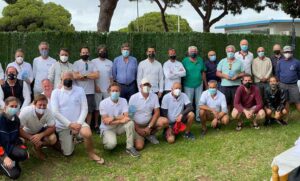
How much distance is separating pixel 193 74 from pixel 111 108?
282 cm

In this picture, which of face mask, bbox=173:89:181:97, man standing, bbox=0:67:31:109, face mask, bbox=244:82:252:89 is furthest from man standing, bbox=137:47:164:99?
man standing, bbox=0:67:31:109

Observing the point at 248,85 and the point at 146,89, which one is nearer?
the point at 146,89

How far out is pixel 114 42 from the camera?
11891 millimetres

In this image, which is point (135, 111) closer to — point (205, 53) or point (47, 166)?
point (47, 166)

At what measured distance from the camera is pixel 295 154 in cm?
463

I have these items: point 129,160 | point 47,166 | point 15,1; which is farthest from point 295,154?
point 15,1

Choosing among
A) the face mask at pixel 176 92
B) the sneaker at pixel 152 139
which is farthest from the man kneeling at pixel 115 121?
the face mask at pixel 176 92

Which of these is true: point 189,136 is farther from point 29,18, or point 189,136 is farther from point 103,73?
point 29,18

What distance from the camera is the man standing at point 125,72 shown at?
10.3 meters

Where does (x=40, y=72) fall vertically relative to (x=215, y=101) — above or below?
above

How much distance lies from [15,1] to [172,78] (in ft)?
82.0

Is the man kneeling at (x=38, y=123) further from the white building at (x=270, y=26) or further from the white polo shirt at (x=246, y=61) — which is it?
the white building at (x=270, y=26)

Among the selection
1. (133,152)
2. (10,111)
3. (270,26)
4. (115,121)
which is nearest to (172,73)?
(115,121)

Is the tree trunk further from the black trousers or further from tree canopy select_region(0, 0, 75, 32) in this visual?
tree canopy select_region(0, 0, 75, 32)
